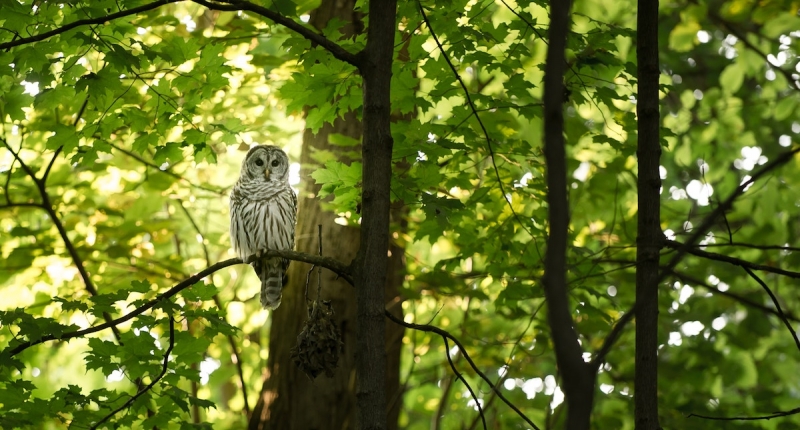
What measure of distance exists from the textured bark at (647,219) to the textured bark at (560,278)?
46.8 inches

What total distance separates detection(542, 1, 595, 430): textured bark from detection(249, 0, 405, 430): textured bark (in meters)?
3.71

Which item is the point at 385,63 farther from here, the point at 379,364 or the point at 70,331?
the point at 70,331

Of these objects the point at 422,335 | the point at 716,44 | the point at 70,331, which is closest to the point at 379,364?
the point at 70,331

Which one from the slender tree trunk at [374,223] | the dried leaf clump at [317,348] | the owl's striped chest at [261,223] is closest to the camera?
the slender tree trunk at [374,223]

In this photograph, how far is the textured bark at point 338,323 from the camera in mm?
5086

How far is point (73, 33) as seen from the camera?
10.4 feet

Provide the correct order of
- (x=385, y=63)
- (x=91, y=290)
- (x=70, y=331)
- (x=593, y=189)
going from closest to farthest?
(x=385, y=63)
(x=70, y=331)
(x=91, y=290)
(x=593, y=189)

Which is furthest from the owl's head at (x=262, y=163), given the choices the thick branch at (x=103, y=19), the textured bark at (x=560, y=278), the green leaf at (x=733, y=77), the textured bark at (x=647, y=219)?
the textured bark at (x=560, y=278)

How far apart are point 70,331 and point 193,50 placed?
4.60 ft

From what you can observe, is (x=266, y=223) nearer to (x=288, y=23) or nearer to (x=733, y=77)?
(x=288, y=23)

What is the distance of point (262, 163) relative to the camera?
551 centimetres

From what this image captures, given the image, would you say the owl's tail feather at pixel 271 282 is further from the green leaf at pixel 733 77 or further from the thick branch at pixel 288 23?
the green leaf at pixel 733 77

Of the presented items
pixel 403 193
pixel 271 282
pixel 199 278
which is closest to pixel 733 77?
pixel 271 282

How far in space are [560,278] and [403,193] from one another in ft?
7.04
